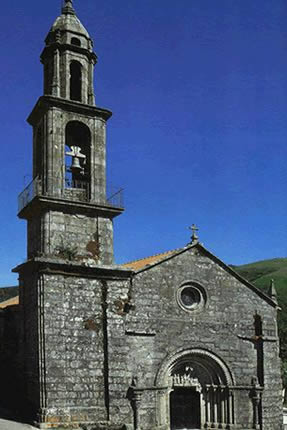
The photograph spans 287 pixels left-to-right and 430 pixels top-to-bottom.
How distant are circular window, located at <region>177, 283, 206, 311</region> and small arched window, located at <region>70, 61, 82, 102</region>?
8711 millimetres

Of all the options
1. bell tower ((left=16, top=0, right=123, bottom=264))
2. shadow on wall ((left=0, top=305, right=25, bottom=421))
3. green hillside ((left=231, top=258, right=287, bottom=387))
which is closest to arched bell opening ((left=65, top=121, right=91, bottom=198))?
bell tower ((left=16, top=0, right=123, bottom=264))

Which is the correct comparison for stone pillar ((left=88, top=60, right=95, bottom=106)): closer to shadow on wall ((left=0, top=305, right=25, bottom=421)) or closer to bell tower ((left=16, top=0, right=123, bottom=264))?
bell tower ((left=16, top=0, right=123, bottom=264))

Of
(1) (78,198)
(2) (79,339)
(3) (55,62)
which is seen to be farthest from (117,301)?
(3) (55,62)

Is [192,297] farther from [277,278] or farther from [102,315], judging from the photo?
[277,278]

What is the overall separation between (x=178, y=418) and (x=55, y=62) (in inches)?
582

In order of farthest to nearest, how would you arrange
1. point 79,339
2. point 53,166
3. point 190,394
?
point 190,394, point 53,166, point 79,339

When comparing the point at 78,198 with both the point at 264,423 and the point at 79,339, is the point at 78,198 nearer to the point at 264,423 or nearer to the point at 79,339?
the point at 79,339

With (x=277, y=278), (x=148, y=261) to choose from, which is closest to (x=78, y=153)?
(x=148, y=261)

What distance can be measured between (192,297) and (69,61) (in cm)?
1064

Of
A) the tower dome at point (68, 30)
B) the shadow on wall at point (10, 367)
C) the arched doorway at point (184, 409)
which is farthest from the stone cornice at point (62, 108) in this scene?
the arched doorway at point (184, 409)

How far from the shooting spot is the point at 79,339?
18328mm

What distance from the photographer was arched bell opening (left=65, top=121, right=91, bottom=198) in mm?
20406

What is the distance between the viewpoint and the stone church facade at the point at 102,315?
1809 centimetres

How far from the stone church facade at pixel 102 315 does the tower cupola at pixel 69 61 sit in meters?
0.05
